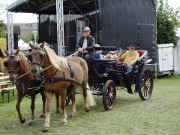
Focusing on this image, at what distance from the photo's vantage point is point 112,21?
1238 centimetres

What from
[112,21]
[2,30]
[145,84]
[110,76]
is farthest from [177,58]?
[2,30]

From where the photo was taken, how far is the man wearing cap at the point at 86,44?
21.2 feet

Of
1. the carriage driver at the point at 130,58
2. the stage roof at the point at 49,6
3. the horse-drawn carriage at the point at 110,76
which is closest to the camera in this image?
the horse-drawn carriage at the point at 110,76

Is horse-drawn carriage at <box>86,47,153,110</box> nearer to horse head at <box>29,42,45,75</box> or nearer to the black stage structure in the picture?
horse head at <box>29,42,45,75</box>

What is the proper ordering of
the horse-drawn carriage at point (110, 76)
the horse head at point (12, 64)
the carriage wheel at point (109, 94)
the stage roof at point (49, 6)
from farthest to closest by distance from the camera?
the stage roof at point (49, 6) < the horse-drawn carriage at point (110, 76) < the carriage wheel at point (109, 94) < the horse head at point (12, 64)

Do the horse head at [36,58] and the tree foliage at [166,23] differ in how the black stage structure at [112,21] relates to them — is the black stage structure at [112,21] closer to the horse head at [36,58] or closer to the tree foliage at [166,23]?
the tree foliage at [166,23]

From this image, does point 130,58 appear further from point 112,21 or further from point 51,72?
point 112,21

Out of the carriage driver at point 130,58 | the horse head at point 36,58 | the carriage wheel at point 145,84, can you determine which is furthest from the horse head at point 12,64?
the carriage wheel at point 145,84

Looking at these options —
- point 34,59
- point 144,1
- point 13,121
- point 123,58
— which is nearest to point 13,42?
point 144,1

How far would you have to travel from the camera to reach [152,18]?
48.4 ft

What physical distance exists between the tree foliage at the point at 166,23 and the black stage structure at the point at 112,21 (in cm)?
231

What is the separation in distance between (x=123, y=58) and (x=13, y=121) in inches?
153

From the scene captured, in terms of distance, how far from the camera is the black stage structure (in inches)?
479

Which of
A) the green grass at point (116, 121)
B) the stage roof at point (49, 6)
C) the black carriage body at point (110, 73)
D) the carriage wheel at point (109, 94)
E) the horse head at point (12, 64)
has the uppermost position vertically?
the stage roof at point (49, 6)
